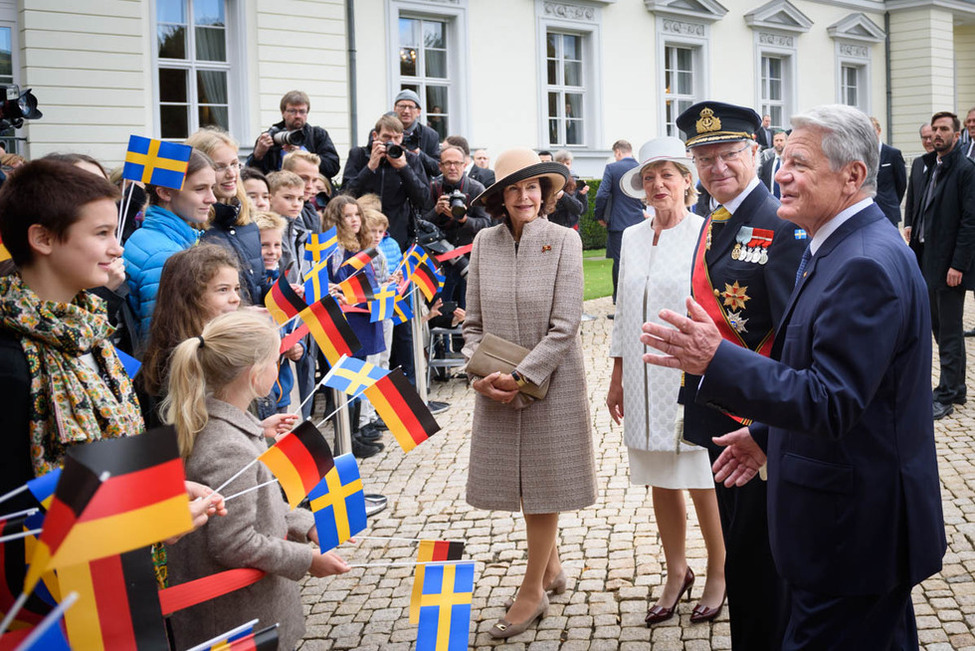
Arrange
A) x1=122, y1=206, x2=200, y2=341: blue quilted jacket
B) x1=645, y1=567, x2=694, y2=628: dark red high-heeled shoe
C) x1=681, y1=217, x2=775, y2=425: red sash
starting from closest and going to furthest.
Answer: x1=681, y1=217, x2=775, y2=425: red sash, x1=645, y1=567, x2=694, y2=628: dark red high-heeled shoe, x1=122, y1=206, x2=200, y2=341: blue quilted jacket

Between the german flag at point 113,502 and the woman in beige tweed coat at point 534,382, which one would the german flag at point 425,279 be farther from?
the german flag at point 113,502

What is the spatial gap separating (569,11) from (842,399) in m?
18.6

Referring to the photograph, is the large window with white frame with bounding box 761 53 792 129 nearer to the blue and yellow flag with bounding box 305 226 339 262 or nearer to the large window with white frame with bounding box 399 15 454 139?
the large window with white frame with bounding box 399 15 454 139

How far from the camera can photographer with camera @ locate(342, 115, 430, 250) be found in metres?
8.78

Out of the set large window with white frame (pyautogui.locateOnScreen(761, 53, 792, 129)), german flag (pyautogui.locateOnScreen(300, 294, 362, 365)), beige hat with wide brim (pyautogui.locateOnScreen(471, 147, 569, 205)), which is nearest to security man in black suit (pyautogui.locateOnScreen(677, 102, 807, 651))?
beige hat with wide brim (pyautogui.locateOnScreen(471, 147, 569, 205))

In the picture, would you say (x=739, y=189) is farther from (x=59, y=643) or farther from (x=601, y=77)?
(x=601, y=77)

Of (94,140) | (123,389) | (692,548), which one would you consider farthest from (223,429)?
(94,140)

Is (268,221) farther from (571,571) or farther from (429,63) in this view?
(429,63)

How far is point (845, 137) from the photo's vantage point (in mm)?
2688

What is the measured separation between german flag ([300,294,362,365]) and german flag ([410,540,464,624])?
932 mm

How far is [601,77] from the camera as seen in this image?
2070cm

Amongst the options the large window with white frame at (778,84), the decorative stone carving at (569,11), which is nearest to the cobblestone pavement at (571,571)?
the decorative stone carving at (569,11)

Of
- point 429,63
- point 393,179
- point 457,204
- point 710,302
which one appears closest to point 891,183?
point 457,204

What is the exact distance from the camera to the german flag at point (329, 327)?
385 centimetres
